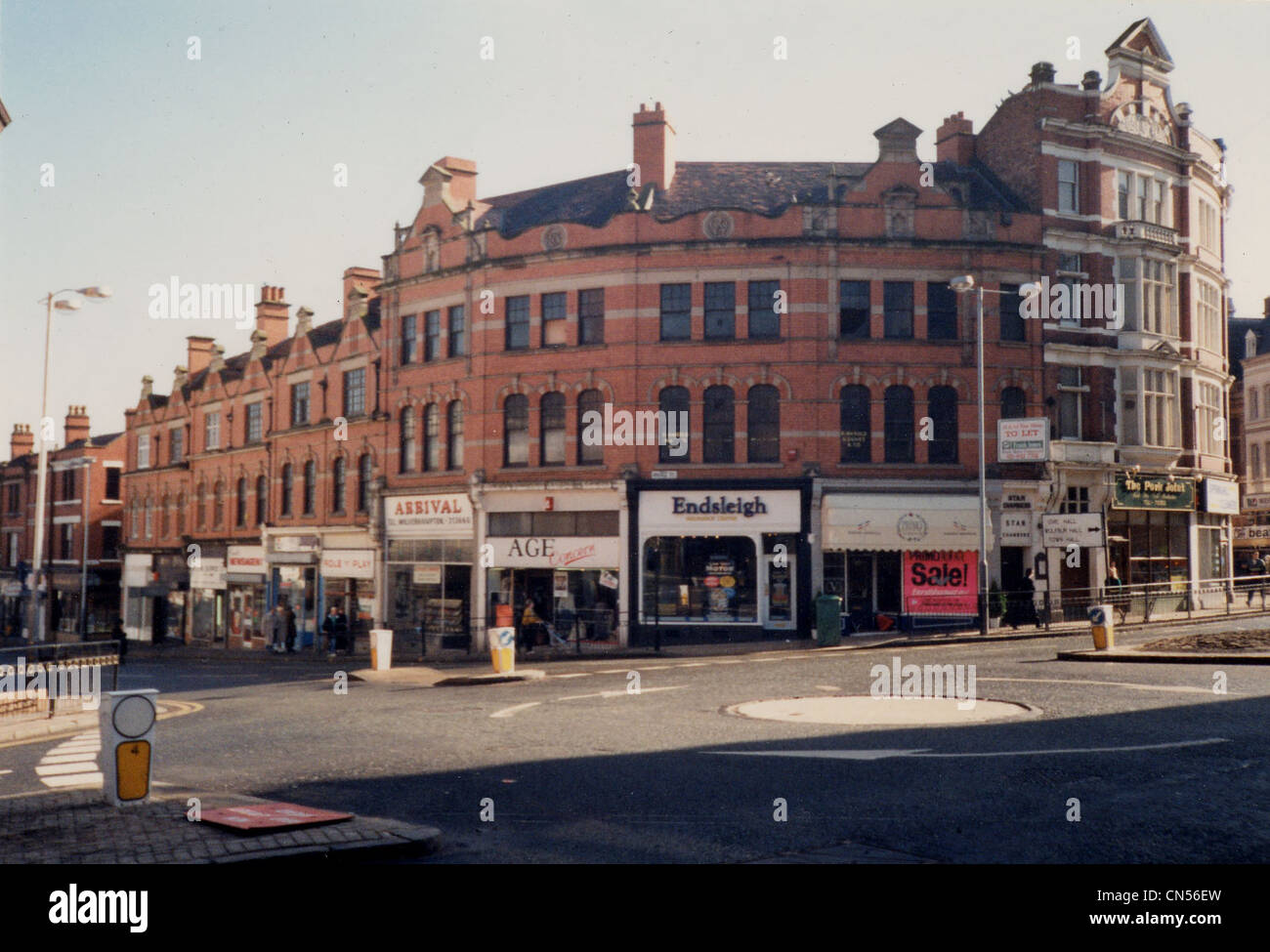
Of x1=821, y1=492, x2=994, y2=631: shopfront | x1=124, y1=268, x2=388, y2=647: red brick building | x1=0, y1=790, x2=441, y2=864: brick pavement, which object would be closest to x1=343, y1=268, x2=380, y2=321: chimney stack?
x1=124, y1=268, x2=388, y2=647: red brick building

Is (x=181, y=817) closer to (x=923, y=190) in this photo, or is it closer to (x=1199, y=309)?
(x=923, y=190)

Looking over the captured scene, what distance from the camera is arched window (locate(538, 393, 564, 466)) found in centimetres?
3422

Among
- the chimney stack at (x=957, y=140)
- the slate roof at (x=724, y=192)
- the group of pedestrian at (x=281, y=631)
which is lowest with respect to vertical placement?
the group of pedestrian at (x=281, y=631)

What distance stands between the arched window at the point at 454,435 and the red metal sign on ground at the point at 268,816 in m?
27.3

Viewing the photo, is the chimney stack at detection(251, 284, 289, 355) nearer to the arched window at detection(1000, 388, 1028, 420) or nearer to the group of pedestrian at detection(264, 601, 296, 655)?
the group of pedestrian at detection(264, 601, 296, 655)

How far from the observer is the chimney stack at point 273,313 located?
2016 inches

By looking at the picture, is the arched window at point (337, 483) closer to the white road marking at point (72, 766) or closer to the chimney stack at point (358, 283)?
the chimney stack at point (358, 283)

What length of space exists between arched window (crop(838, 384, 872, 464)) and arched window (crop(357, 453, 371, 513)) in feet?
56.9

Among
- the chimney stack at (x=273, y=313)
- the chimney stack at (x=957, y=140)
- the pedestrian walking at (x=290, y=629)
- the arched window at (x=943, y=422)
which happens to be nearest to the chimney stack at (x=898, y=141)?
the chimney stack at (x=957, y=140)

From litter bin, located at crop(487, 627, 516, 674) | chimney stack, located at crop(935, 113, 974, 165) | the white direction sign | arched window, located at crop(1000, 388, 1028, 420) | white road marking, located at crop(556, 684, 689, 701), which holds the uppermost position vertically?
chimney stack, located at crop(935, 113, 974, 165)

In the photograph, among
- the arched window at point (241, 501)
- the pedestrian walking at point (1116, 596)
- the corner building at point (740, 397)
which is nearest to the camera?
the pedestrian walking at point (1116, 596)
